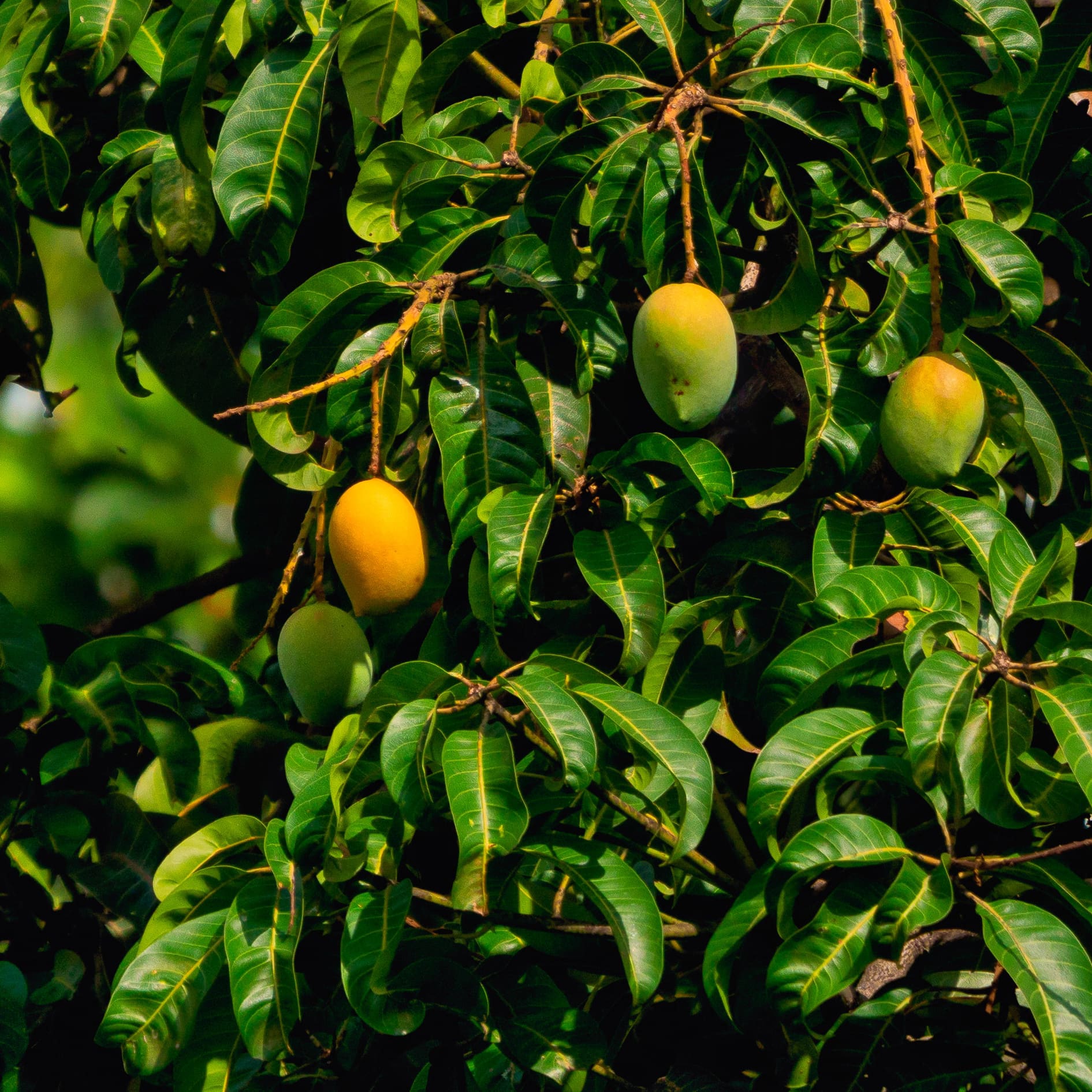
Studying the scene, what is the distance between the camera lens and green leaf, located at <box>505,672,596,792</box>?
2.95ft

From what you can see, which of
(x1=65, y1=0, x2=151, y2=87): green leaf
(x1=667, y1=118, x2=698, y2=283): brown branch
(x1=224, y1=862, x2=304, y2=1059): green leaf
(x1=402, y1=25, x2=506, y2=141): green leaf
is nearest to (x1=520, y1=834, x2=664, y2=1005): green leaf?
(x1=224, y1=862, x2=304, y2=1059): green leaf

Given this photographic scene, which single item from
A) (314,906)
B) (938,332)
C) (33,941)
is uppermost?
(938,332)

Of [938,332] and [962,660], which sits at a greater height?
[938,332]

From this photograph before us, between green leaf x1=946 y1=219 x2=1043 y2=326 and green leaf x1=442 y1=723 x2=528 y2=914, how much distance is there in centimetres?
59

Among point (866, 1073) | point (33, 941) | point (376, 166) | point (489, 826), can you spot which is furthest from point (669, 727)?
point (33, 941)

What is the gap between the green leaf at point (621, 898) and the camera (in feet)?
2.93

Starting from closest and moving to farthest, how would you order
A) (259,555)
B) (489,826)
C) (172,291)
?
(489,826) < (172,291) < (259,555)

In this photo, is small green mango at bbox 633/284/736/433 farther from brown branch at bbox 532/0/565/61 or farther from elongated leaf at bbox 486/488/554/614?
brown branch at bbox 532/0/565/61

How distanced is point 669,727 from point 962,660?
25 cm

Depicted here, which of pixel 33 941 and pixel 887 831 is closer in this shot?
pixel 887 831

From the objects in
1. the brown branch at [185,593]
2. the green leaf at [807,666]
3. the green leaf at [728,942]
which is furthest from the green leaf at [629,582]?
the brown branch at [185,593]

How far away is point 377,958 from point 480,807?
0.19m

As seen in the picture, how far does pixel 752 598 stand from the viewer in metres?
1.10

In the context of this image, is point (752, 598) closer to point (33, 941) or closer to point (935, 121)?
point (935, 121)
